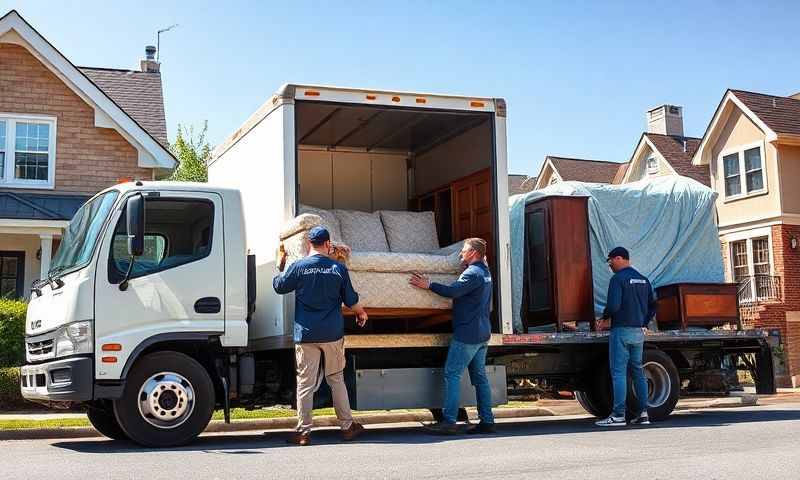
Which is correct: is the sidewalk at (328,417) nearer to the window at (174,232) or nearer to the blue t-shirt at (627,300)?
the blue t-shirt at (627,300)

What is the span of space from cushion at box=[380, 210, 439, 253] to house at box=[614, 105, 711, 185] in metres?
22.0

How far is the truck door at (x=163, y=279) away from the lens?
8.43 meters

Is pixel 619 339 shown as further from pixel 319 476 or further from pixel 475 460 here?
pixel 319 476

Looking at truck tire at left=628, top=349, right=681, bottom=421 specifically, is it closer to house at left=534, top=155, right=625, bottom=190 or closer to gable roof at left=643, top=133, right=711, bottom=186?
gable roof at left=643, top=133, right=711, bottom=186

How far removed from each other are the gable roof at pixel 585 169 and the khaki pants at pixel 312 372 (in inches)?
1163

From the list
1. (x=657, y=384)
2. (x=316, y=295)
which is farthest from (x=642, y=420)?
(x=316, y=295)

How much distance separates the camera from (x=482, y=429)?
31.9 ft

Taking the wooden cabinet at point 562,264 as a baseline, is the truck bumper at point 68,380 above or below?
below

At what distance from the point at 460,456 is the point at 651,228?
5443mm

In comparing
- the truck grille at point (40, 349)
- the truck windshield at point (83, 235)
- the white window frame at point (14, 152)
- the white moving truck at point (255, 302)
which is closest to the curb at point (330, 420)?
the white moving truck at point (255, 302)

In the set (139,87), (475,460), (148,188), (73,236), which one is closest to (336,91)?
(148,188)

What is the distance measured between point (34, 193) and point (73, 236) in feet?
36.6

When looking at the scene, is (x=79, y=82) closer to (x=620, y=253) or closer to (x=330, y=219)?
(x=330, y=219)

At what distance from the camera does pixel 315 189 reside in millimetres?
12352
